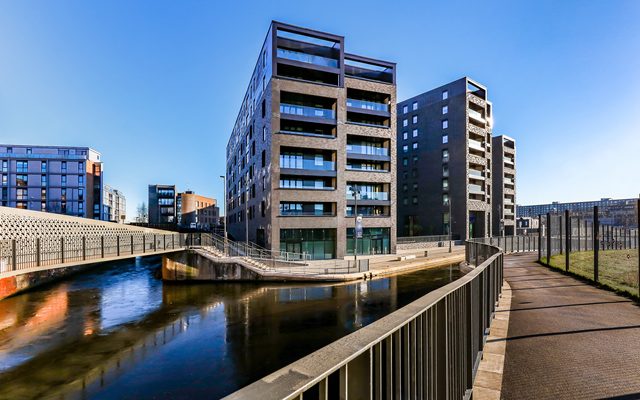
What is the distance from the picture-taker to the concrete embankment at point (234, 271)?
27016 millimetres

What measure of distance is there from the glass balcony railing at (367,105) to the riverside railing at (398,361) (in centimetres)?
3977

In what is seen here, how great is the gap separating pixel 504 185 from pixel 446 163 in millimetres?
27226

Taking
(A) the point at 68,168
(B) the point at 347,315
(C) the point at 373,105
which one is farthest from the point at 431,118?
(A) the point at 68,168

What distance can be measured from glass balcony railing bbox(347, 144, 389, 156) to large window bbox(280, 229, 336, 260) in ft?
37.3

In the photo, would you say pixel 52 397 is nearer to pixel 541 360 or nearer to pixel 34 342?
pixel 34 342

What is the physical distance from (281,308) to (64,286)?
2425 cm

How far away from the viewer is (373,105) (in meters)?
42.1

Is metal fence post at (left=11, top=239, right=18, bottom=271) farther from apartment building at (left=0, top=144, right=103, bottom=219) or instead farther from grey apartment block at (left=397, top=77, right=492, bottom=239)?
apartment building at (left=0, top=144, right=103, bottom=219)

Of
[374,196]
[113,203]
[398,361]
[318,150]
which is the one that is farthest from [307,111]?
[113,203]

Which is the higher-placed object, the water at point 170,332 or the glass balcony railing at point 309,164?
the glass balcony railing at point 309,164

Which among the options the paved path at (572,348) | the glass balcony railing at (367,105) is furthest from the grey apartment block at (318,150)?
the paved path at (572,348)

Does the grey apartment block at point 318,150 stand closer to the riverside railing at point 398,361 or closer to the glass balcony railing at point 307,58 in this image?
the glass balcony railing at point 307,58

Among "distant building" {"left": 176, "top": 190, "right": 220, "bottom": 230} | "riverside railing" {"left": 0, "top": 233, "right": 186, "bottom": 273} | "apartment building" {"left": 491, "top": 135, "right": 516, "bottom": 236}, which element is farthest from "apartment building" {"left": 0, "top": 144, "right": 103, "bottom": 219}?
"apartment building" {"left": 491, "top": 135, "right": 516, "bottom": 236}

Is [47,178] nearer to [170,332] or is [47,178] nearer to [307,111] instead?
[307,111]
